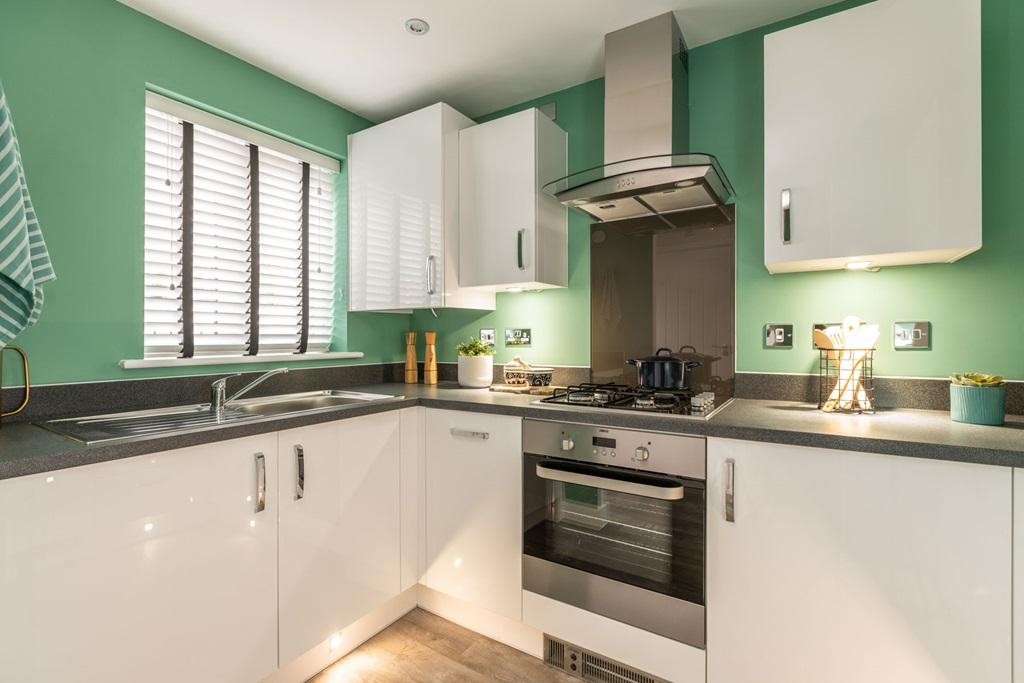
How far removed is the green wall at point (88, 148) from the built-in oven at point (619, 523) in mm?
1534

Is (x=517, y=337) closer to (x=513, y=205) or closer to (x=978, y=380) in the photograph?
(x=513, y=205)

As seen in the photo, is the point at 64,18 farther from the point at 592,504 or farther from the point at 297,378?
the point at 592,504

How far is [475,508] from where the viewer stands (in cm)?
197

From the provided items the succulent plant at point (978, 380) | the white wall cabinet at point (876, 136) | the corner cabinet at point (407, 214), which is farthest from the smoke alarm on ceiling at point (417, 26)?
the succulent plant at point (978, 380)

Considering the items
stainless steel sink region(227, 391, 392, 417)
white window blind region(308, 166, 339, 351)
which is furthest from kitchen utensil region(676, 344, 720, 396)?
white window blind region(308, 166, 339, 351)

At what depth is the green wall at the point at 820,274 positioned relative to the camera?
1621 mm

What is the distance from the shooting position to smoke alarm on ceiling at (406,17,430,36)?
192 cm

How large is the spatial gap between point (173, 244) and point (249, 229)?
0.35 metres

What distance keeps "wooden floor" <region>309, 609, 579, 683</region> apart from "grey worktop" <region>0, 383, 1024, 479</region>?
955mm

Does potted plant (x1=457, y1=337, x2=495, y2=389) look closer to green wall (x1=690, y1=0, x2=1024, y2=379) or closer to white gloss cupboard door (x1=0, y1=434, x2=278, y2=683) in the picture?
white gloss cupboard door (x1=0, y1=434, x2=278, y2=683)

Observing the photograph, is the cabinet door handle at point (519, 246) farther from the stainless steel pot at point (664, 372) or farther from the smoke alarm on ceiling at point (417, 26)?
the smoke alarm on ceiling at point (417, 26)

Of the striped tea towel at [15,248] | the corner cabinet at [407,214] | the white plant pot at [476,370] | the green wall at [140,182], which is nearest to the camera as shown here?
the striped tea towel at [15,248]

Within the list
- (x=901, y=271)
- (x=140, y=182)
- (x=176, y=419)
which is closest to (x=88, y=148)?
(x=140, y=182)

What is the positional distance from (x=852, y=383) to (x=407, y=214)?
6.52 ft
